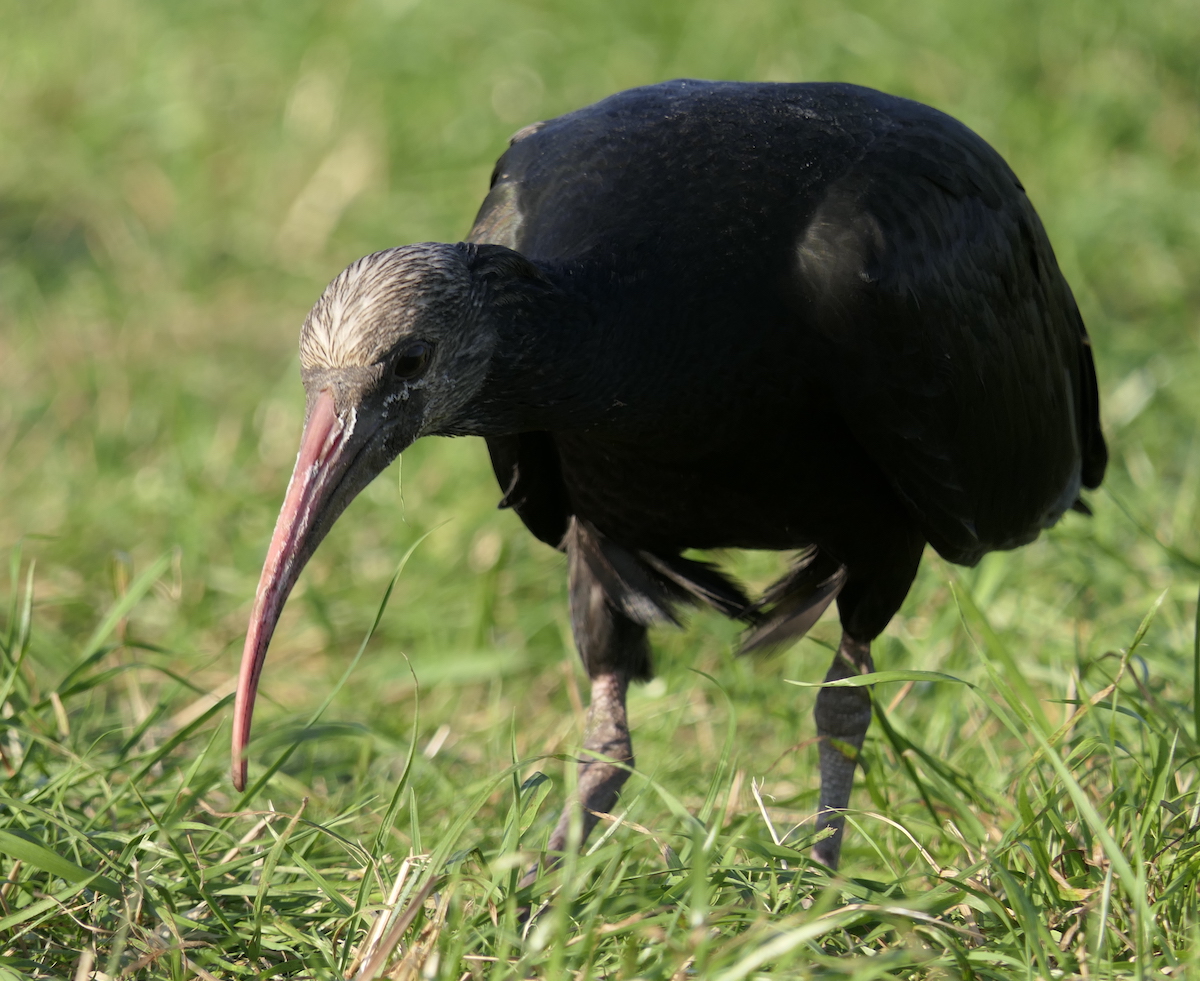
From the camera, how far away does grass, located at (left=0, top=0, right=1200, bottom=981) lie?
2.88 m

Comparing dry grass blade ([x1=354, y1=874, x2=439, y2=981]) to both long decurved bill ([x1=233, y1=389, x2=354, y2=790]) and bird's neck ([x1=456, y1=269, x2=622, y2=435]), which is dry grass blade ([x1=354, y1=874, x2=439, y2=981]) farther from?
bird's neck ([x1=456, y1=269, x2=622, y2=435])

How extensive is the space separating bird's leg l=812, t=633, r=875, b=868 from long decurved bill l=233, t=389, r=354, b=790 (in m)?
1.47

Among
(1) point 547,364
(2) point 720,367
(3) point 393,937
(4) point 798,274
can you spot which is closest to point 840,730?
(2) point 720,367

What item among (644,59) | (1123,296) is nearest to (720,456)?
(1123,296)

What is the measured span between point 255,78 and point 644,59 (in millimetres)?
A: 2410

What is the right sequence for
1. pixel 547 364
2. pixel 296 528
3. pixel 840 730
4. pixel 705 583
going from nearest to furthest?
pixel 296 528 < pixel 547 364 < pixel 840 730 < pixel 705 583

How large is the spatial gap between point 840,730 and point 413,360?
1689 mm

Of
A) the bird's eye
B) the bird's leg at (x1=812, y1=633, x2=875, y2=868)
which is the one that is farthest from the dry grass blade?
the bird's leg at (x1=812, y1=633, x2=875, y2=868)

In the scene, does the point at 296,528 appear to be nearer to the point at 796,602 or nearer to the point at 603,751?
the point at 603,751

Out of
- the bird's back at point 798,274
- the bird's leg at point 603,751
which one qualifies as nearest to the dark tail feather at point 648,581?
the bird's leg at point 603,751

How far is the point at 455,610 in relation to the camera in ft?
17.3

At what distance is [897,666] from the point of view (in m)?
4.68

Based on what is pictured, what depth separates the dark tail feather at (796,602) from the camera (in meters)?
3.95

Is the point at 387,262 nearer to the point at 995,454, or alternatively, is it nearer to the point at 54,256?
the point at 995,454
